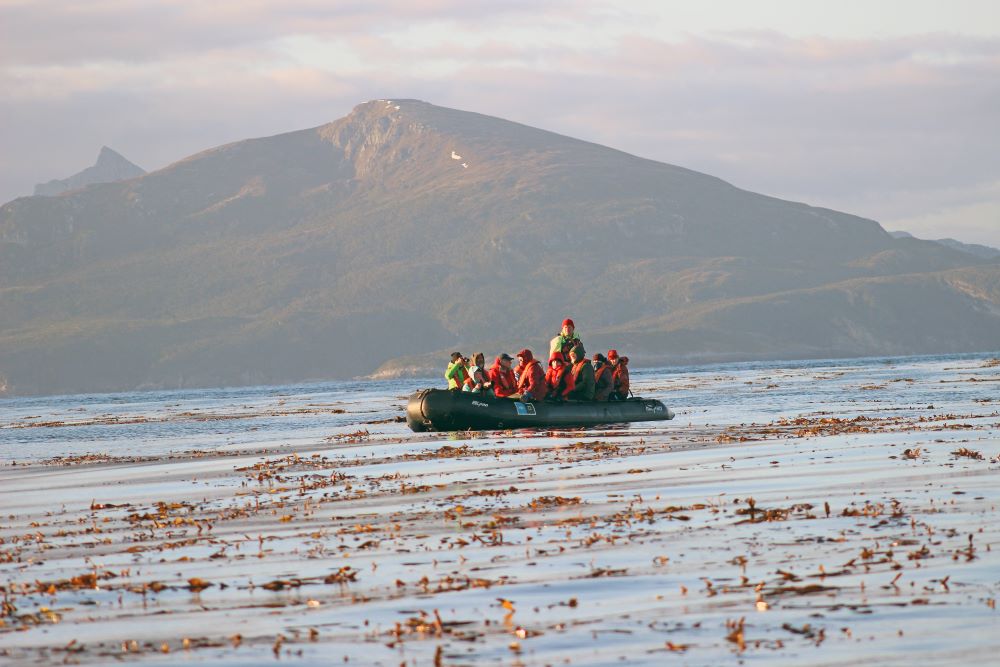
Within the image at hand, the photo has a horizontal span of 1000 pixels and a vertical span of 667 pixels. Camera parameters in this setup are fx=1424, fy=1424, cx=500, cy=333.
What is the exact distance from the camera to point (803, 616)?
11828 mm

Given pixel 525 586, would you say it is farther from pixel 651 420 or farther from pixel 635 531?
pixel 651 420

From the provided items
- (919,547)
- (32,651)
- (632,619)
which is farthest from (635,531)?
(32,651)

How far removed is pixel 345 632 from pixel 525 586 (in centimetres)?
229

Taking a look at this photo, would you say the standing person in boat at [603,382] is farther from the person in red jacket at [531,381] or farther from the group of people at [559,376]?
the person in red jacket at [531,381]

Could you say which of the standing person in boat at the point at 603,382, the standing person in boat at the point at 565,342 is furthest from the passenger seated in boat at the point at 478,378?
the standing person in boat at the point at 603,382

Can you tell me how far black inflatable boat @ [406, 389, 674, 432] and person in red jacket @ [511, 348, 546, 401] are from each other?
515 millimetres

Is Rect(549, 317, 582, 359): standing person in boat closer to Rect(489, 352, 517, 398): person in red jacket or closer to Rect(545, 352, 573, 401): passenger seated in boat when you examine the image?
Rect(545, 352, 573, 401): passenger seated in boat

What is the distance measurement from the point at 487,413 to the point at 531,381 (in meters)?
1.79

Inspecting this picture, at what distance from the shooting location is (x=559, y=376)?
142 ft

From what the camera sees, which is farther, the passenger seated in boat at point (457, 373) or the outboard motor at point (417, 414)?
the passenger seated in boat at point (457, 373)

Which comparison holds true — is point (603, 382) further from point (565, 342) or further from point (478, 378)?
point (478, 378)

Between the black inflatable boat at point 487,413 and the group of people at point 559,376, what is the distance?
1.67ft

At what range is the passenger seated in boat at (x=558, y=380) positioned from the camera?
43219 millimetres

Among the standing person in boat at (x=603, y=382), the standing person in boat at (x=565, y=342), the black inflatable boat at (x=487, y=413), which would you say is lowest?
the black inflatable boat at (x=487, y=413)
